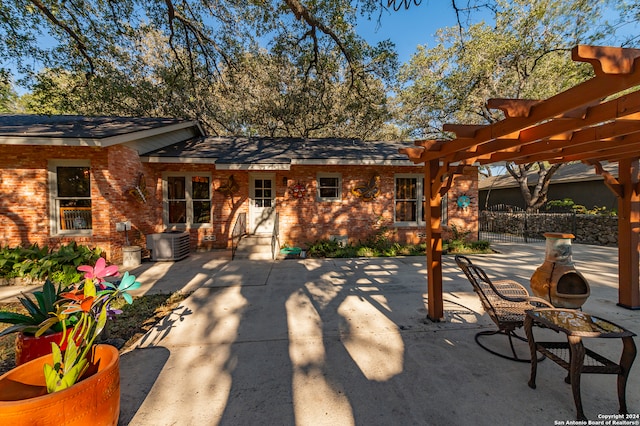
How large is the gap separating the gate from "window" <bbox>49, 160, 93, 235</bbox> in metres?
13.8

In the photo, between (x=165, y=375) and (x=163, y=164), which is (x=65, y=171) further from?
(x=165, y=375)

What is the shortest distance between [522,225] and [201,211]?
15.4 m

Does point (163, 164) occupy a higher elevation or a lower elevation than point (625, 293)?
higher

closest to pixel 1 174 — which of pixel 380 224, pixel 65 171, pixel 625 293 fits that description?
pixel 65 171

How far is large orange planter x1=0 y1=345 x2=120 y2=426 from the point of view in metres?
1.44

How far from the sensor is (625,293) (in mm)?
4004

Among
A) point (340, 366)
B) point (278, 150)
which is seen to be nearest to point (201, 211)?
point (278, 150)

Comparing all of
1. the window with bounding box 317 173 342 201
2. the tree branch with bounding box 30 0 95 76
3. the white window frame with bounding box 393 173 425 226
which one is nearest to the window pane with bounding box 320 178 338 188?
the window with bounding box 317 173 342 201

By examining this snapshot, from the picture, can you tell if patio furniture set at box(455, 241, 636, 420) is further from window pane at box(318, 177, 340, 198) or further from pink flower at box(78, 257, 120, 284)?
window pane at box(318, 177, 340, 198)

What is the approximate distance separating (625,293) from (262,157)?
8678 mm

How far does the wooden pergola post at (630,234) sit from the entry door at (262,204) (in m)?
8.13

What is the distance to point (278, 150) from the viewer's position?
9602 millimetres

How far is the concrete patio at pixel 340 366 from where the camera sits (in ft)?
6.88

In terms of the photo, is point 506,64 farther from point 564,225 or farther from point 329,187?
point 329,187
